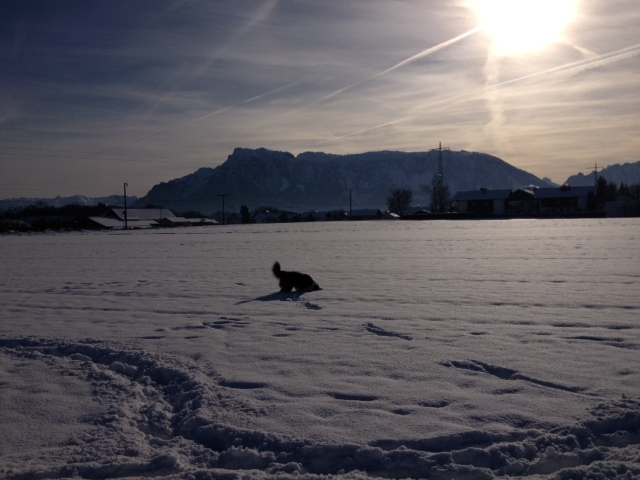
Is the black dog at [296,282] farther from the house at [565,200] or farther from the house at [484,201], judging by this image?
the house at [484,201]

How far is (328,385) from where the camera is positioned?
437 cm

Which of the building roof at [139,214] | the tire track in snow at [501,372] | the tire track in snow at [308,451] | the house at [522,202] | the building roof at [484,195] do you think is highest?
the building roof at [484,195]

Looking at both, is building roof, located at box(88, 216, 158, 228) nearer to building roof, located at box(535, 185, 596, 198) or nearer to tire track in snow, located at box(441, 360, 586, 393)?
building roof, located at box(535, 185, 596, 198)

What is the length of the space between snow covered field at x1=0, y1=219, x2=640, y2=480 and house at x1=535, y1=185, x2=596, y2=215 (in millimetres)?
89665

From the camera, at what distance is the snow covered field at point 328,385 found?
3.16 m

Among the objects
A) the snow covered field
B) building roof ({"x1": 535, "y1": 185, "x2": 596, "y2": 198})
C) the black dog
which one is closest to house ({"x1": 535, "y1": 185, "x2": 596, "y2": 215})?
building roof ({"x1": 535, "y1": 185, "x2": 596, "y2": 198})

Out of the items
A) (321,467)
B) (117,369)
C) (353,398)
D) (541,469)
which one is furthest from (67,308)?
(541,469)

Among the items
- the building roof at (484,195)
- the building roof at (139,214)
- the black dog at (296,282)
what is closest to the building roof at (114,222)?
the building roof at (139,214)

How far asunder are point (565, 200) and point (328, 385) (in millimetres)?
99296

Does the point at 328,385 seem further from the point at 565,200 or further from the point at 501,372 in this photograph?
the point at 565,200

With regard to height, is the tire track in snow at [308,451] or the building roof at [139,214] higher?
the building roof at [139,214]

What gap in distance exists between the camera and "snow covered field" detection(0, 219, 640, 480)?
3.16m

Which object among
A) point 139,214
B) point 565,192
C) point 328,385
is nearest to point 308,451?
point 328,385

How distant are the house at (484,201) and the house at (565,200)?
617 cm
